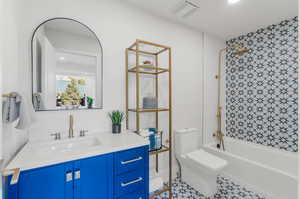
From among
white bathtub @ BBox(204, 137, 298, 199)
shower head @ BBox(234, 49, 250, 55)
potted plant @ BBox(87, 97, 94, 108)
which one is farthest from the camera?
shower head @ BBox(234, 49, 250, 55)

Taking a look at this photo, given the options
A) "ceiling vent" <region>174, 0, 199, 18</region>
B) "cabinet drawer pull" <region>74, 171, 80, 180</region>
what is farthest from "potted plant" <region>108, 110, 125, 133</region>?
"ceiling vent" <region>174, 0, 199, 18</region>

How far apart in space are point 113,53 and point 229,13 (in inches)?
68.7

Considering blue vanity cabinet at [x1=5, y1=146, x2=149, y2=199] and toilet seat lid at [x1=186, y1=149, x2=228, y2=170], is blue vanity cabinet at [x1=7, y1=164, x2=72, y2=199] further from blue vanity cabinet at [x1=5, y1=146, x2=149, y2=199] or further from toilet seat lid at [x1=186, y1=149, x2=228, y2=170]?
toilet seat lid at [x1=186, y1=149, x2=228, y2=170]

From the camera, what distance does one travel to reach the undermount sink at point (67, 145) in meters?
1.21

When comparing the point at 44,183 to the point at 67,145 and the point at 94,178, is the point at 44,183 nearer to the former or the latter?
the point at 94,178

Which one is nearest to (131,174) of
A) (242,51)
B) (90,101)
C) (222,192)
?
(90,101)

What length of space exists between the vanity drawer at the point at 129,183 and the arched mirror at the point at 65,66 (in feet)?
2.66

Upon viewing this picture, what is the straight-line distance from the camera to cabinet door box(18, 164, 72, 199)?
86 centimetres

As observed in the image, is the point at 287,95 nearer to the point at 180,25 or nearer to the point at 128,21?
the point at 180,25

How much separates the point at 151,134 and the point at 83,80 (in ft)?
3.34

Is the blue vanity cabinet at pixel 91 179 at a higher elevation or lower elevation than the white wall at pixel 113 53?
lower

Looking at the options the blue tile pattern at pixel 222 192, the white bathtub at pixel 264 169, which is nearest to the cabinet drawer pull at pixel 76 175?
the blue tile pattern at pixel 222 192

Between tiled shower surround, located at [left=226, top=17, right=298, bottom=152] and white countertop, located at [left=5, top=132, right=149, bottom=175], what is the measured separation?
226 centimetres

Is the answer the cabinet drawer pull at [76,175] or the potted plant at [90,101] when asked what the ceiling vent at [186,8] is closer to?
the potted plant at [90,101]
